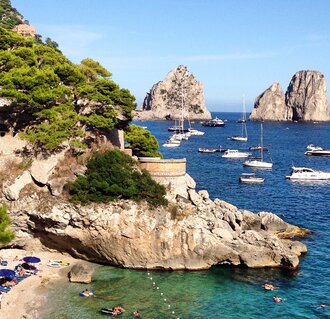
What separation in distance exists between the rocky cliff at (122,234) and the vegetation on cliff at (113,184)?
717 millimetres

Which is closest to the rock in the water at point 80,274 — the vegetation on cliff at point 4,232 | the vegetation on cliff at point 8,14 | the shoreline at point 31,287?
the shoreline at point 31,287

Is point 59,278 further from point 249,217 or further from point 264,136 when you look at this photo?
point 264,136

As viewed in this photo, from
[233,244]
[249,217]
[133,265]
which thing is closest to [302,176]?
[249,217]

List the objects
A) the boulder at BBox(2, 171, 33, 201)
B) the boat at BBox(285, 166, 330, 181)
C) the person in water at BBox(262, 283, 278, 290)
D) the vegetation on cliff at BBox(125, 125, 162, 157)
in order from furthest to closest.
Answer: the boat at BBox(285, 166, 330, 181), the vegetation on cliff at BBox(125, 125, 162, 157), the boulder at BBox(2, 171, 33, 201), the person in water at BBox(262, 283, 278, 290)

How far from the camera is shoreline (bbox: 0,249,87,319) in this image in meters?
28.9

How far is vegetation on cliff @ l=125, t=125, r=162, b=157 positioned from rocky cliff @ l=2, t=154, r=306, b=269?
15550 millimetres

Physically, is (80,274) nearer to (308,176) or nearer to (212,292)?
(212,292)

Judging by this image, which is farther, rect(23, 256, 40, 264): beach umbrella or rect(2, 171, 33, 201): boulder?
rect(2, 171, 33, 201): boulder

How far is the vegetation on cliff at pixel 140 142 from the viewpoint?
5275 cm

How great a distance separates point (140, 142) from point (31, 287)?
24300 mm

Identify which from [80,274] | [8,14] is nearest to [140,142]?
[80,274]

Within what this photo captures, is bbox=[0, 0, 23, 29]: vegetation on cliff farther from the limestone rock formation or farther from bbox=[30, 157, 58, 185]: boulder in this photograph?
the limestone rock formation

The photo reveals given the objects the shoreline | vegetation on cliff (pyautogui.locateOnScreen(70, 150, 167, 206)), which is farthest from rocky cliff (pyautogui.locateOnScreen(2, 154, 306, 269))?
the shoreline

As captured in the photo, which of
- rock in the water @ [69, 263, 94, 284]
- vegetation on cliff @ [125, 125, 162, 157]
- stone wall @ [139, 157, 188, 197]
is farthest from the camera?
vegetation on cliff @ [125, 125, 162, 157]
